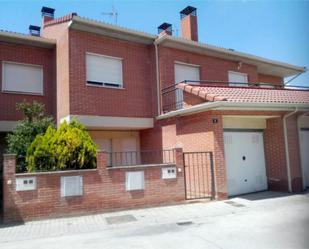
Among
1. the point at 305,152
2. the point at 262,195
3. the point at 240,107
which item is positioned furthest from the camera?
the point at 305,152

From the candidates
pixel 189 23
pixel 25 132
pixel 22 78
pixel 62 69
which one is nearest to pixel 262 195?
pixel 25 132

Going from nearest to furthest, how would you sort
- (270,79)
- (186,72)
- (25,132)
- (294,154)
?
(25,132), (294,154), (186,72), (270,79)

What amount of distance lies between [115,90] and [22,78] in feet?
12.8

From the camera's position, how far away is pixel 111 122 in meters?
13.3

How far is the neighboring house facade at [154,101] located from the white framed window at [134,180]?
260 centimetres

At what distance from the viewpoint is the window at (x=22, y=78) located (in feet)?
43.0

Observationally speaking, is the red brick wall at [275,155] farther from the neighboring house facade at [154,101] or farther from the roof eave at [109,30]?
the roof eave at [109,30]

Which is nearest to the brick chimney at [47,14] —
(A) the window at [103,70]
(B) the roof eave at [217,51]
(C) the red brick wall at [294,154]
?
(A) the window at [103,70]

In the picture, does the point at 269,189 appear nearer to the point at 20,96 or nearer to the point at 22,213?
the point at 22,213

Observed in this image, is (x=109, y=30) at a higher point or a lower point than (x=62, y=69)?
higher

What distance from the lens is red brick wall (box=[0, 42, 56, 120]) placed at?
12906 mm

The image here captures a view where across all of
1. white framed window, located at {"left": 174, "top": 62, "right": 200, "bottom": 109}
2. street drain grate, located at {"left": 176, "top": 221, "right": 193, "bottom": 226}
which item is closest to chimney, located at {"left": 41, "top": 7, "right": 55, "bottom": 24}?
white framed window, located at {"left": 174, "top": 62, "right": 200, "bottom": 109}

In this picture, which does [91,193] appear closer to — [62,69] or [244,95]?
[62,69]

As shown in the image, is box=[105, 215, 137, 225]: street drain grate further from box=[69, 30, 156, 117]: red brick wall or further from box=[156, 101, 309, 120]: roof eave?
box=[69, 30, 156, 117]: red brick wall
